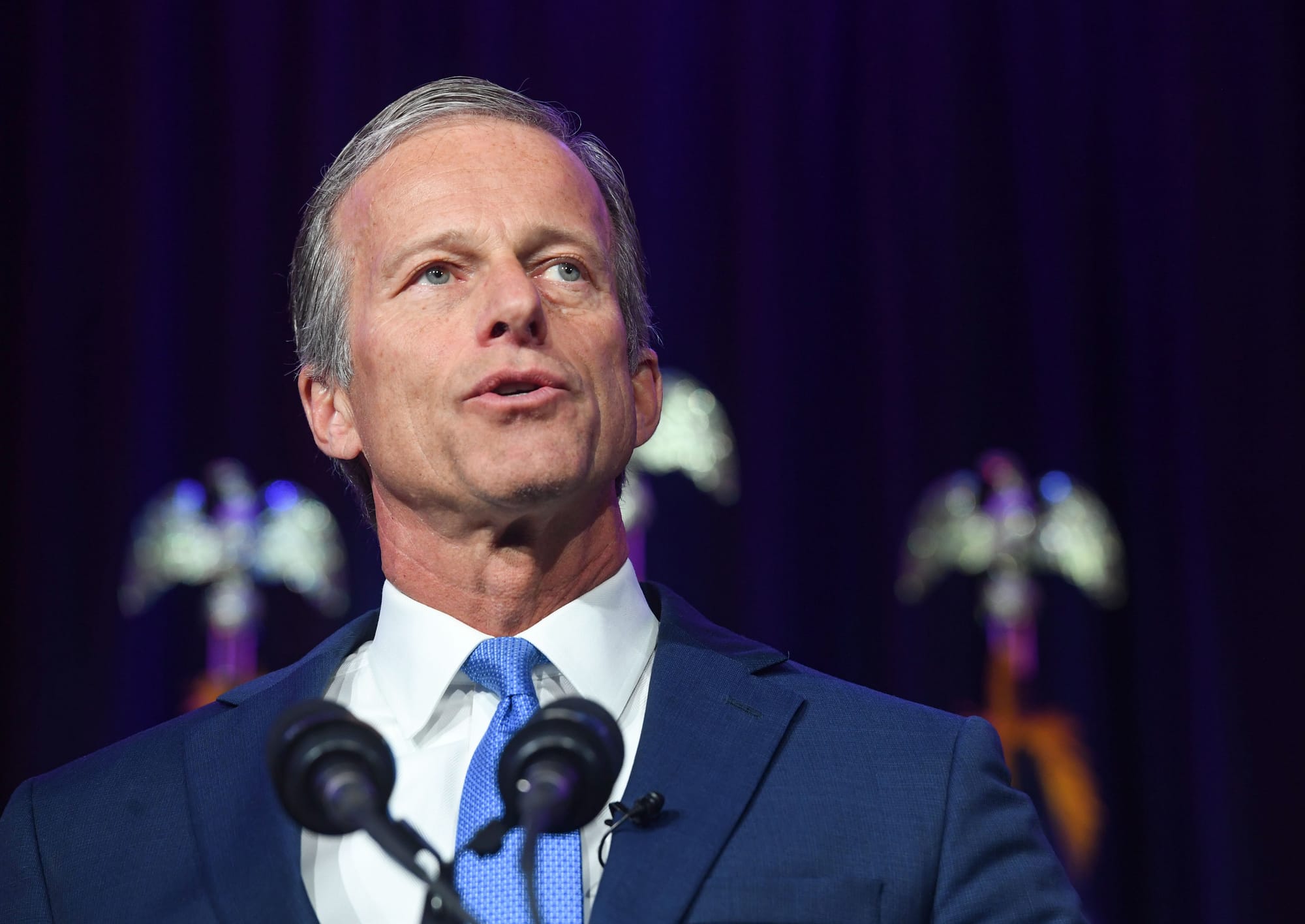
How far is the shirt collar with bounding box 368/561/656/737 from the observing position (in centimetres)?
150

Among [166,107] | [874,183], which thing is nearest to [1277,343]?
[874,183]

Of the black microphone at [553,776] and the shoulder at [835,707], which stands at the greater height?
the black microphone at [553,776]

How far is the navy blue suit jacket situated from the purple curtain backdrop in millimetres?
1826

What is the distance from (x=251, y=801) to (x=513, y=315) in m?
0.59

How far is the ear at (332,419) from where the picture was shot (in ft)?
5.63

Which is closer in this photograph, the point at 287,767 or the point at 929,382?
the point at 287,767

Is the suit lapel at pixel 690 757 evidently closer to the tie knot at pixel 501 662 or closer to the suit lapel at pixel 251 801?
the tie knot at pixel 501 662

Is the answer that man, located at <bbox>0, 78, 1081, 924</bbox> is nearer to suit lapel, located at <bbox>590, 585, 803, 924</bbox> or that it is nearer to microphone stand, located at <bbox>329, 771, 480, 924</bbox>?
suit lapel, located at <bbox>590, 585, 803, 924</bbox>

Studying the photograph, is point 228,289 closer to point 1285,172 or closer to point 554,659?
point 554,659

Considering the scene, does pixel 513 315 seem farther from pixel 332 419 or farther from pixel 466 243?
pixel 332 419

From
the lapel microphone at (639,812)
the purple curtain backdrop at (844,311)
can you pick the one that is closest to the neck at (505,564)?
the lapel microphone at (639,812)

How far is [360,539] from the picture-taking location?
336cm

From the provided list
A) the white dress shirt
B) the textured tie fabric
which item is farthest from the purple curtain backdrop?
the textured tie fabric

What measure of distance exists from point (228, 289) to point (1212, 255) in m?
2.53
